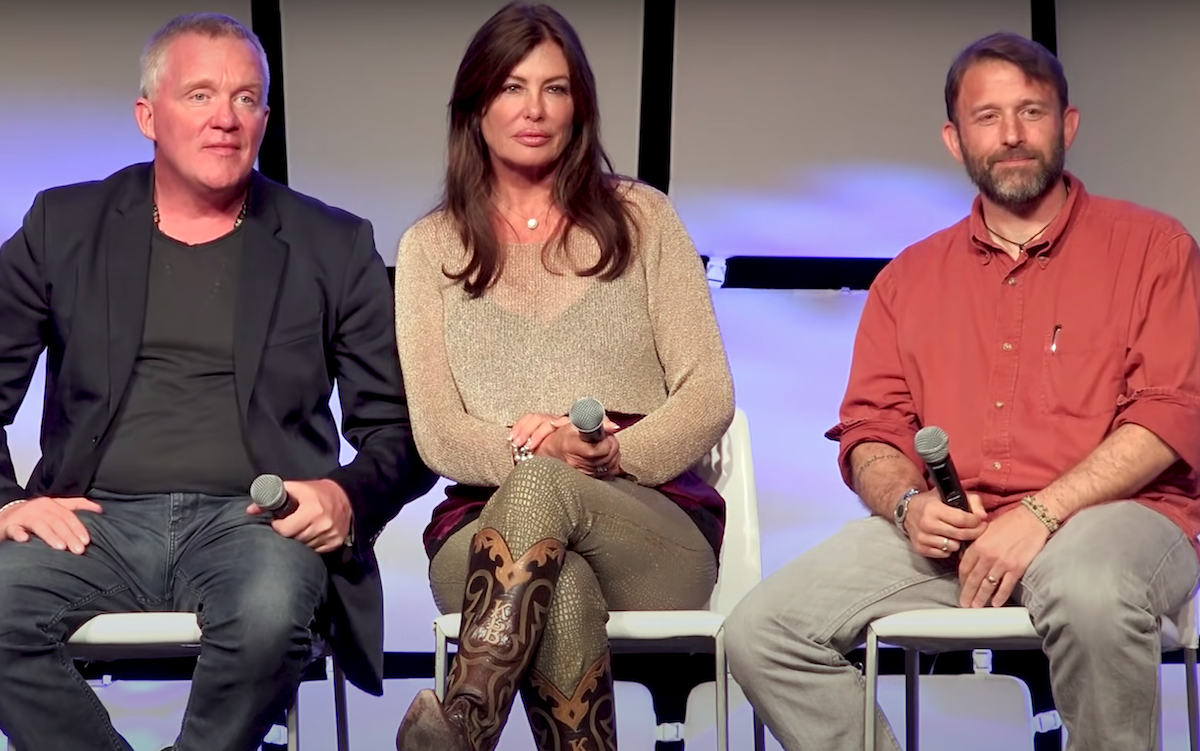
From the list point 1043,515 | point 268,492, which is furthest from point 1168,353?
point 268,492

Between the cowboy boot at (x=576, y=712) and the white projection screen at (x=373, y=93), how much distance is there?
203 cm

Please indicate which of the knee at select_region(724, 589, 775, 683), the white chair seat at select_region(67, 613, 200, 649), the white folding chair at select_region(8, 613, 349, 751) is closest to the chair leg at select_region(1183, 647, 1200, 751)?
the knee at select_region(724, 589, 775, 683)

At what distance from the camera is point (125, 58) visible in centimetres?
412

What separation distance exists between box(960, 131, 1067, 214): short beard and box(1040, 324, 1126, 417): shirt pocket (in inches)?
10.3

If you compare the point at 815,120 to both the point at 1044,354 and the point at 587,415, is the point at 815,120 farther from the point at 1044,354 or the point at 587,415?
the point at 587,415

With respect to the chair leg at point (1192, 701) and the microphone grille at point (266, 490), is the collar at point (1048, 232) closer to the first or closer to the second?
the chair leg at point (1192, 701)

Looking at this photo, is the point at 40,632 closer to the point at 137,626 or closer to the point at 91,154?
the point at 137,626

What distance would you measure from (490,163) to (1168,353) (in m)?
1.33

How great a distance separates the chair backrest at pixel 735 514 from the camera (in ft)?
9.52

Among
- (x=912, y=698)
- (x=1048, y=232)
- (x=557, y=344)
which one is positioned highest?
(x=1048, y=232)

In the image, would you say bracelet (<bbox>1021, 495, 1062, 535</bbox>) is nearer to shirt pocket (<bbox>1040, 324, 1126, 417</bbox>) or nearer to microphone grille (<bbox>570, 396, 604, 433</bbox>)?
shirt pocket (<bbox>1040, 324, 1126, 417</bbox>)

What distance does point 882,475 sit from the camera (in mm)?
2861

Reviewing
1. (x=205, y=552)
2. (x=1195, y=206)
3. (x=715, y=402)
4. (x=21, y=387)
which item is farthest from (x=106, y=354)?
(x=1195, y=206)

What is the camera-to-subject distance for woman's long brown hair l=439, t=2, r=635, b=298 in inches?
116
